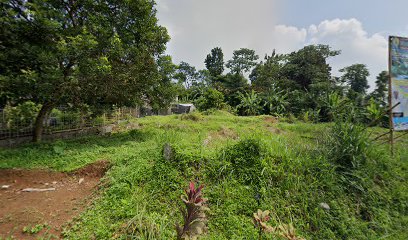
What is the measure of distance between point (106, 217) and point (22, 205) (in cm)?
144

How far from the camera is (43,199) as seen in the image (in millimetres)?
2959

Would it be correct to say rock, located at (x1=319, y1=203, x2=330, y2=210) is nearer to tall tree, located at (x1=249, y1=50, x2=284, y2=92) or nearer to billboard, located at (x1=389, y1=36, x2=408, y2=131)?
billboard, located at (x1=389, y1=36, x2=408, y2=131)

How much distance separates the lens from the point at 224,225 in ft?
7.94

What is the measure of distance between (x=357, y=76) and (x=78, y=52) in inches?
1023

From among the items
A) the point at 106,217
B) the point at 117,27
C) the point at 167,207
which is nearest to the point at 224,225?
the point at 167,207

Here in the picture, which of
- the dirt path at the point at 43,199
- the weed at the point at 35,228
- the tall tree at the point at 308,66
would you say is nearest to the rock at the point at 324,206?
the dirt path at the point at 43,199

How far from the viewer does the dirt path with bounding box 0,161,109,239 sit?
228 centimetres

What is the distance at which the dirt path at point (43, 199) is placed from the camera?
2.28 m

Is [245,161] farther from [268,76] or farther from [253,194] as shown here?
[268,76]

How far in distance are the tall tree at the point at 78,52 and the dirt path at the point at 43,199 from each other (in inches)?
101

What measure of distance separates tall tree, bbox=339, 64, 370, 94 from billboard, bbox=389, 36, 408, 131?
20296mm

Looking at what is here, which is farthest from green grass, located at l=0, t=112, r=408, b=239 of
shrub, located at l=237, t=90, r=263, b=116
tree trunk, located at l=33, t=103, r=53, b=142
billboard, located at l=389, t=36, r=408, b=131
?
shrub, located at l=237, t=90, r=263, b=116

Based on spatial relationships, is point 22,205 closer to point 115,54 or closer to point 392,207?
point 115,54

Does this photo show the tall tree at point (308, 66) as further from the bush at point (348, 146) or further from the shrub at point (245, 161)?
the shrub at point (245, 161)
